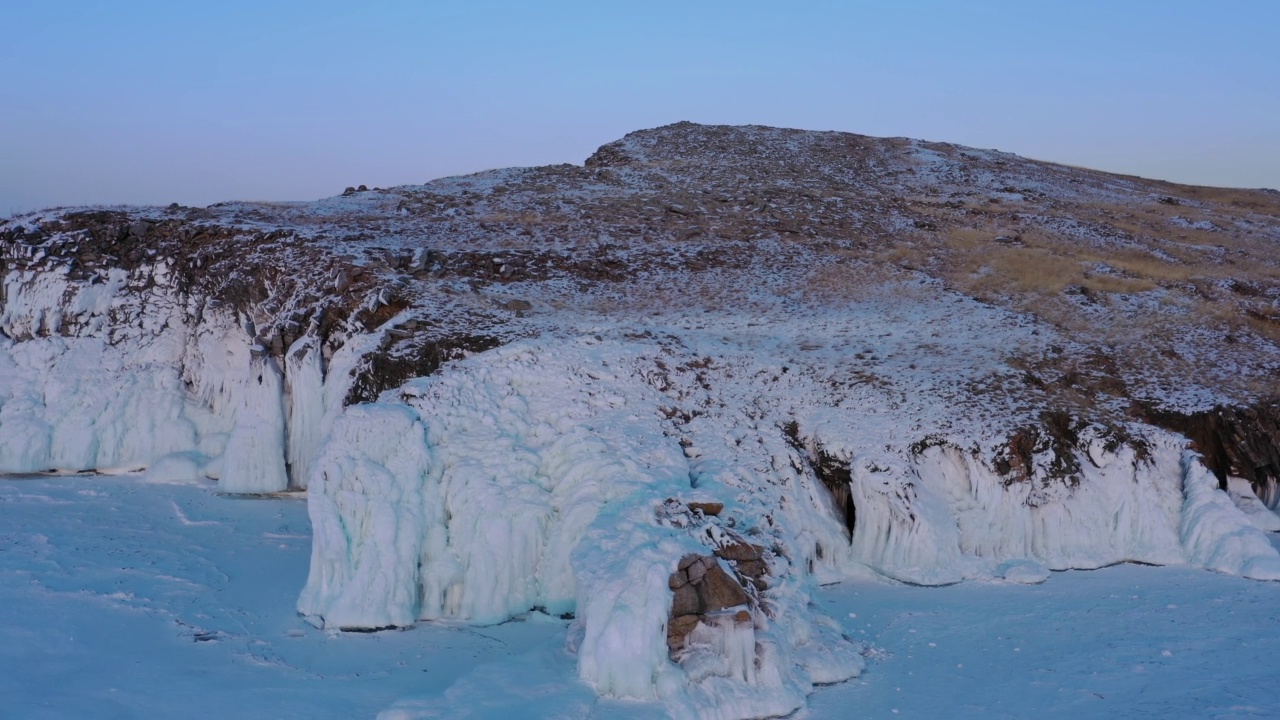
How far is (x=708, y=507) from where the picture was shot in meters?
14.5

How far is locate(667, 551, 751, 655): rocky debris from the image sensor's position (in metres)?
12.3

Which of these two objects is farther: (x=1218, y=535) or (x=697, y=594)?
(x=1218, y=535)

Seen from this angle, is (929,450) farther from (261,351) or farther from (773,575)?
(261,351)

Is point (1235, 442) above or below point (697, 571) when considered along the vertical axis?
above

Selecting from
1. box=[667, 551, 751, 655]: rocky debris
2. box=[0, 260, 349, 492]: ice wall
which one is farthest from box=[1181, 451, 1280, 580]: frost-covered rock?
box=[0, 260, 349, 492]: ice wall

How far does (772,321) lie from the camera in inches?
941

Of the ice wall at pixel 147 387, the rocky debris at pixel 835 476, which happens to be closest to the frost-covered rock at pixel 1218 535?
the rocky debris at pixel 835 476

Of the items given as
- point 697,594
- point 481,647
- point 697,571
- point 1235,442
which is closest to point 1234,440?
point 1235,442

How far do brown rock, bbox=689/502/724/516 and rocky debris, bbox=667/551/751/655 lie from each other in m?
1.46

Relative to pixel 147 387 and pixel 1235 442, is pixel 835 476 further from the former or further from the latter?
pixel 147 387

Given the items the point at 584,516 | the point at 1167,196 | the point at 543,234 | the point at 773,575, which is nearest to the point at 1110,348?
the point at 773,575

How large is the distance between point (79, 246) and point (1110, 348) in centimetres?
2577

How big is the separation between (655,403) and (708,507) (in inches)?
140

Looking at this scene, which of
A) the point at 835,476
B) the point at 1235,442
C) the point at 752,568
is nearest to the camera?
the point at 752,568
